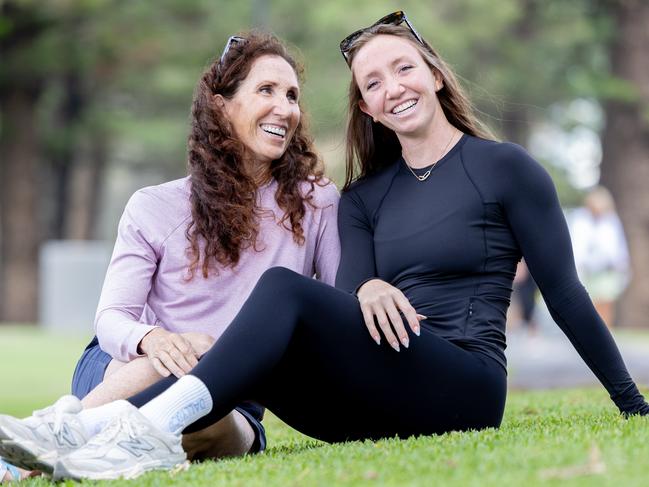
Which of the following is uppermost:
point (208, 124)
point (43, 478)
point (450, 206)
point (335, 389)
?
point (208, 124)

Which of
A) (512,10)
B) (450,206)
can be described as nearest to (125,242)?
(450,206)

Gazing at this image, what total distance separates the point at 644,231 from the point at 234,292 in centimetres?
1687

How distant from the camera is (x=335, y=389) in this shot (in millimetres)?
3941

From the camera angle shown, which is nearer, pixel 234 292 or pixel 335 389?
pixel 335 389

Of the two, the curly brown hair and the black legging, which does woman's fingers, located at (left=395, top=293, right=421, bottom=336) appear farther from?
the curly brown hair

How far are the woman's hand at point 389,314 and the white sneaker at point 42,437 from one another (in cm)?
94

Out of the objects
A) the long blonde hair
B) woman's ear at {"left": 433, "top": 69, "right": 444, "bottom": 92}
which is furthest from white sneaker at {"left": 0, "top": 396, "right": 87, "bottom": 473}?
woman's ear at {"left": 433, "top": 69, "right": 444, "bottom": 92}

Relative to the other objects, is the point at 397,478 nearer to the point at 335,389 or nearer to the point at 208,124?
the point at 335,389

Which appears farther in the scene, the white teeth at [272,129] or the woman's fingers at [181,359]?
the white teeth at [272,129]

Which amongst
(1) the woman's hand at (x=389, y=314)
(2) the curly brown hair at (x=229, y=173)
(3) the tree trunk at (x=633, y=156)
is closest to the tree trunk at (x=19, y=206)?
(3) the tree trunk at (x=633, y=156)

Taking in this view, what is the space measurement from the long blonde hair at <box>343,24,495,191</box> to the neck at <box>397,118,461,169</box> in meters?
0.09

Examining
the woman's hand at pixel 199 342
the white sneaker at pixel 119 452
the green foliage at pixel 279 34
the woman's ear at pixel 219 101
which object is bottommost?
the white sneaker at pixel 119 452

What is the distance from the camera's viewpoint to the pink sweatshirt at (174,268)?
14.2ft

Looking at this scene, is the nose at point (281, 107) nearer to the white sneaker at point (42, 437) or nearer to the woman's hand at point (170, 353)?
the woman's hand at point (170, 353)
